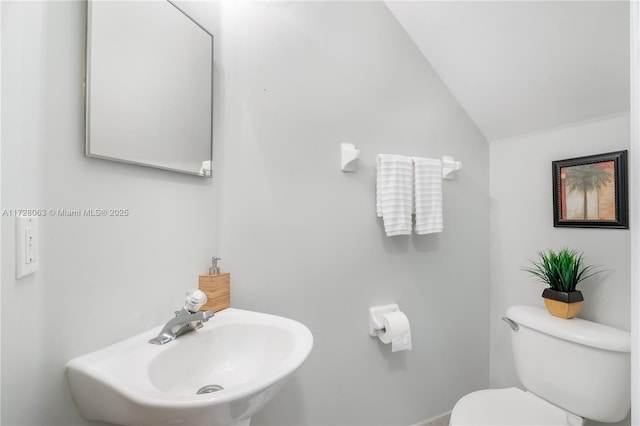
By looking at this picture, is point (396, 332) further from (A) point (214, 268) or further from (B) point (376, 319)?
(A) point (214, 268)

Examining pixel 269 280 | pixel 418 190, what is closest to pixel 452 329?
pixel 418 190

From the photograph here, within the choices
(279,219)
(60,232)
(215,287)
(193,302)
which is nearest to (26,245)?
(60,232)

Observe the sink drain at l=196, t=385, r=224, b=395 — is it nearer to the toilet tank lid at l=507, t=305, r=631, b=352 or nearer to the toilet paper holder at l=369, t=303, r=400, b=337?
the toilet paper holder at l=369, t=303, r=400, b=337

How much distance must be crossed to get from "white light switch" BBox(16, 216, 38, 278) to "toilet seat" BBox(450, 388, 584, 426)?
4.83 feet

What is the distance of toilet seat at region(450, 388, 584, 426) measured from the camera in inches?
45.3

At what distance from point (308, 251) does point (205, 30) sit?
0.96 m

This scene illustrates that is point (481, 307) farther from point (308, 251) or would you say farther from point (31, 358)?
point (31, 358)

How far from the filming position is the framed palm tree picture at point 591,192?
1272 mm

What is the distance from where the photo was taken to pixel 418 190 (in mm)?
1456

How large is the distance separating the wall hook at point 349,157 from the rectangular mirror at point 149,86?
0.59m

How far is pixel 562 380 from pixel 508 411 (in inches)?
11.1

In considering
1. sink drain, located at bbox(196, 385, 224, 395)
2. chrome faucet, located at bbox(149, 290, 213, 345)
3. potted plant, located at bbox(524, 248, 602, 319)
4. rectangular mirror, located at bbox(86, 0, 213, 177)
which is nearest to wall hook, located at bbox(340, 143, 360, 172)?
rectangular mirror, located at bbox(86, 0, 213, 177)

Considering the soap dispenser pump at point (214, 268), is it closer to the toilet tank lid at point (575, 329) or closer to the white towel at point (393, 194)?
the white towel at point (393, 194)

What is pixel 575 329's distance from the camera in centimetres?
123
